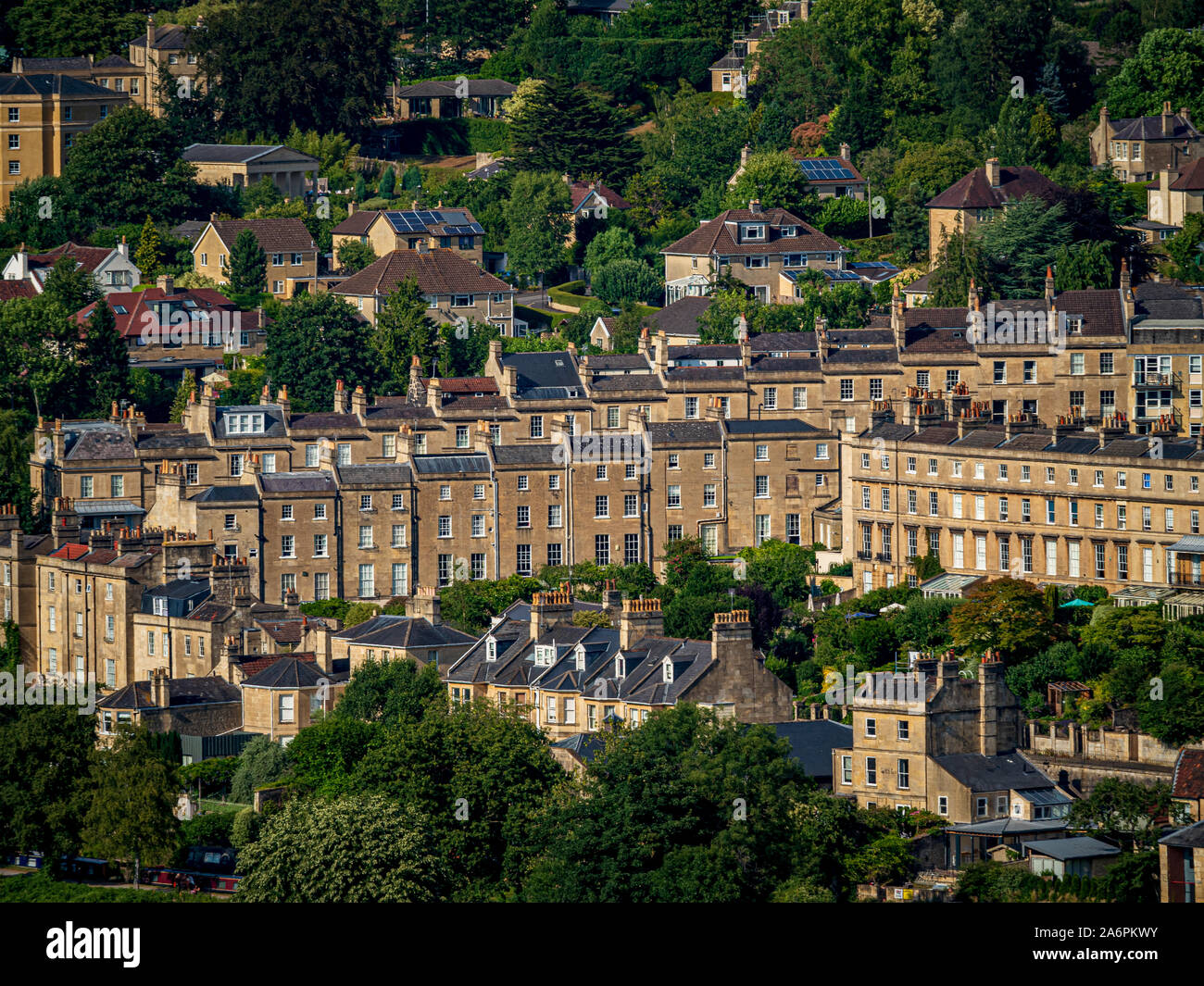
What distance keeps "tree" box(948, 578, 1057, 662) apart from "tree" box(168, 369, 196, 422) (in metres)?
46.4

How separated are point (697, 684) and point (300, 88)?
286ft

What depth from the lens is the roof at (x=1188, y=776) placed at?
81812mm

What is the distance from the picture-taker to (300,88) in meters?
168

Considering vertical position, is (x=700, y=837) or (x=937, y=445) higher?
(x=937, y=445)

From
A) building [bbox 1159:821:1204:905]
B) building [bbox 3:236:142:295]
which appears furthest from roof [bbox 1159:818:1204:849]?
building [bbox 3:236:142:295]

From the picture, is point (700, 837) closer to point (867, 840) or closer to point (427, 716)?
point (867, 840)

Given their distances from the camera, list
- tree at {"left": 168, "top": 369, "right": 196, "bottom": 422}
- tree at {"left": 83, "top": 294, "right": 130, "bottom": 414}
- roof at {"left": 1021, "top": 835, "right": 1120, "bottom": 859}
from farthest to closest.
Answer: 1. tree at {"left": 168, "top": 369, "right": 196, "bottom": 422}
2. tree at {"left": 83, "top": 294, "right": 130, "bottom": 414}
3. roof at {"left": 1021, "top": 835, "right": 1120, "bottom": 859}

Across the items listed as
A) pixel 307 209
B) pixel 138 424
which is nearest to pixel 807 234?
pixel 307 209

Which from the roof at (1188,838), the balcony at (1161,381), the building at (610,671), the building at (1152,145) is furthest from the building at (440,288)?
the roof at (1188,838)

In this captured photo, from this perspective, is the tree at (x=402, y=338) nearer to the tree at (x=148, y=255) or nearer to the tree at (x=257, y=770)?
the tree at (x=148, y=255)

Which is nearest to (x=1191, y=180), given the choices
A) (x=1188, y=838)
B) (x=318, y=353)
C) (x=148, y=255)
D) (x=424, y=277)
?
(x=424, y=277)

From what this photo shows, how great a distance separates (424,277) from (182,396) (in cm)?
1733

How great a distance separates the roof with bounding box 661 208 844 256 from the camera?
146m

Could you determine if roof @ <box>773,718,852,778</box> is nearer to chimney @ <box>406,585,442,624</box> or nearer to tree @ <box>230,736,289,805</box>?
tree @ <box>230,736,289,805</box>
